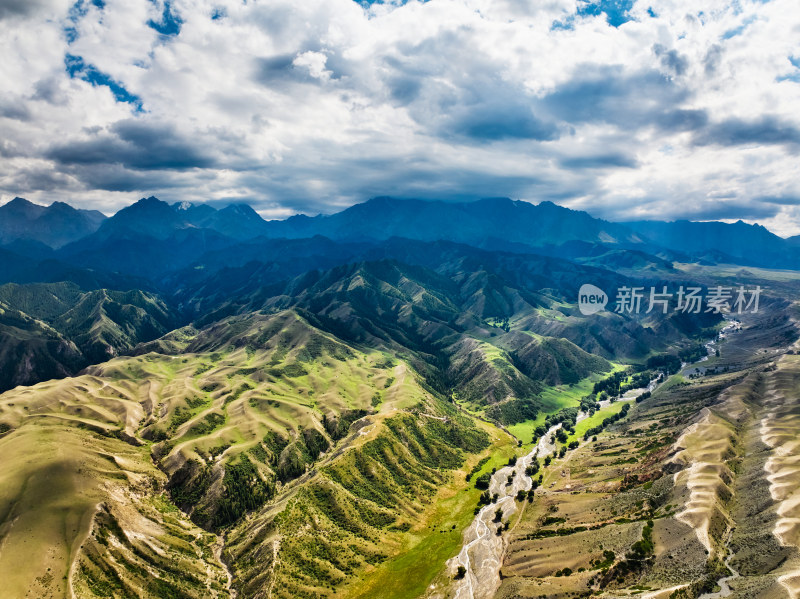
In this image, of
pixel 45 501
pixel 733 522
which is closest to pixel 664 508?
pixel 733 522

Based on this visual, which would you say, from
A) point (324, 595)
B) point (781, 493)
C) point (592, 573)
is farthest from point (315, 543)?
point (781, 493)

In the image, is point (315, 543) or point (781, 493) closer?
point (781, 493)

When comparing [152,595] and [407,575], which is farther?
[407,575]

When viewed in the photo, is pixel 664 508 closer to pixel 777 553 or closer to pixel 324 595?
pixel 777 553

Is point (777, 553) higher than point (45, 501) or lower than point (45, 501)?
higher

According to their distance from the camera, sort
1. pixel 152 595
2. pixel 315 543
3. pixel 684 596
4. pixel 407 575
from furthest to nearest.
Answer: pixel 315 543 < pixel 407 575 < pixel 152 595 < pixel 684 596

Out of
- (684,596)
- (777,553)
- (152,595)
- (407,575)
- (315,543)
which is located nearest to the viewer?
(684,596)

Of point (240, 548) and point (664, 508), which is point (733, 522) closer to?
point (664, 508)

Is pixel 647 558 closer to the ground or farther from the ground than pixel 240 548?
farther from the ground

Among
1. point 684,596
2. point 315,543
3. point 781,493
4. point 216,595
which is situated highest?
point 781,493
